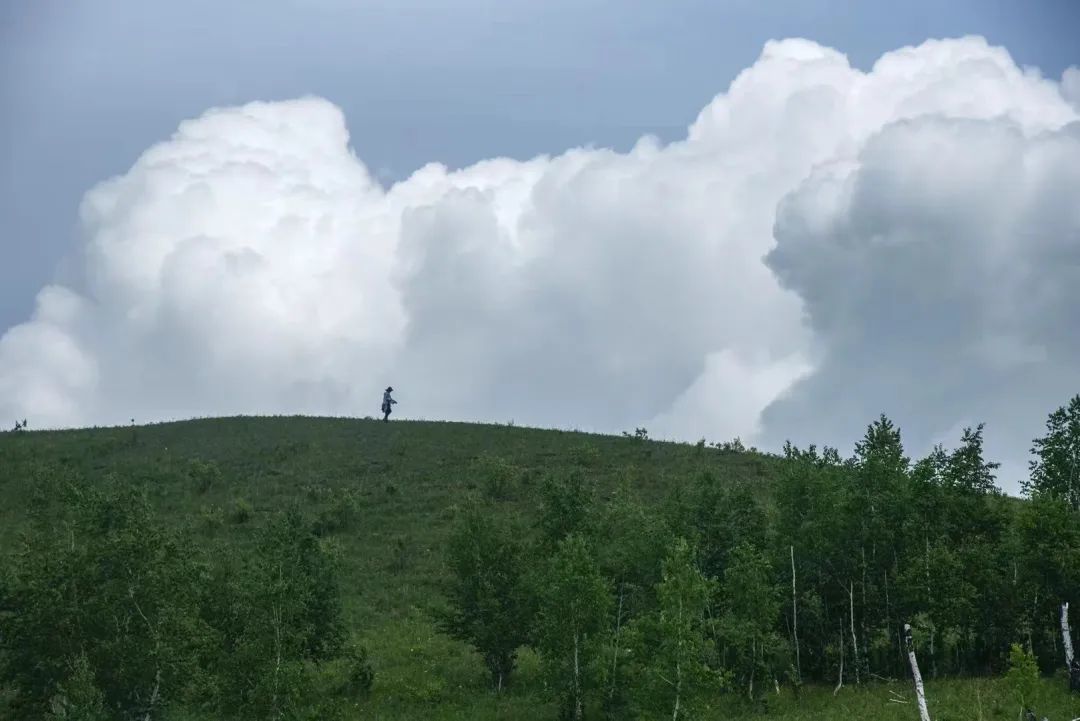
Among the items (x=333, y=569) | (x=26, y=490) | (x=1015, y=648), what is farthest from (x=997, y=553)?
(x=26, y=490)

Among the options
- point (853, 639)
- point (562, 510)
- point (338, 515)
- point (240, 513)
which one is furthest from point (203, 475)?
point (853, 639)

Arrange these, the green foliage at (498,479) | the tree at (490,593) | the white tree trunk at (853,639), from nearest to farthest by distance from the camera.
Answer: the white tree trunk at (853,639), the tree at (490,593), the green foliage at (498,479)

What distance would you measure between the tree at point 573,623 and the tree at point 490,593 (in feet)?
14.5

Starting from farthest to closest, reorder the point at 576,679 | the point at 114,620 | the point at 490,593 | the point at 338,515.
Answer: the point at 338,515, the point at 490,593, the point at 576,679, the point at 114,620

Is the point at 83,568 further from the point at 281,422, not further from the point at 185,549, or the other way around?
the point at 281,422

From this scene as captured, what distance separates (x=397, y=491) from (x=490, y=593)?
1341 inches

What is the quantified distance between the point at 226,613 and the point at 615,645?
1516cm

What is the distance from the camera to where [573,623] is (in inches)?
1502

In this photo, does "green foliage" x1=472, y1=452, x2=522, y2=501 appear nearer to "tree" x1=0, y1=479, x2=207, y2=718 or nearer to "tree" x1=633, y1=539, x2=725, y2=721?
"tree" x1=633, y1=539, x2=725, y2=721

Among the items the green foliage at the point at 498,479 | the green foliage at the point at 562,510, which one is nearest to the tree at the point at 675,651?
the green foliage at the point at 562,510

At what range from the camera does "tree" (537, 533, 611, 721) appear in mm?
37875

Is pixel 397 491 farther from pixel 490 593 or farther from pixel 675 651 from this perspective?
pixel 675 651

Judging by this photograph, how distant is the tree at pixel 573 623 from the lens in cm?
3788

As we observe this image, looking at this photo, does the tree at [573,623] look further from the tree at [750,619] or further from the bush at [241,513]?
the bush at [241,513]
